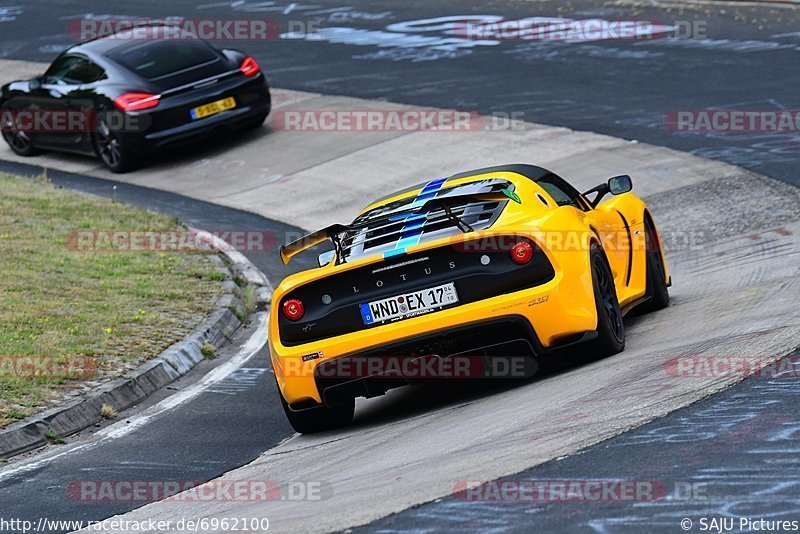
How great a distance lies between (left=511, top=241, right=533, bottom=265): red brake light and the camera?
7.45 metres

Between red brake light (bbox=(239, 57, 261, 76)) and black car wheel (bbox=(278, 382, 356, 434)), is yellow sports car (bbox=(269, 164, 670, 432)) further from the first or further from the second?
red brake light (bbox=(239, 57, 261, 76))

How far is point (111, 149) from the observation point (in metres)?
18.3

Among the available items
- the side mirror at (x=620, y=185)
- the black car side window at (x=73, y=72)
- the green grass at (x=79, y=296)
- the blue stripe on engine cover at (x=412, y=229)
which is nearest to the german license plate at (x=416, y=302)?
the blue stripe on engine cover at (x=412, y=229)

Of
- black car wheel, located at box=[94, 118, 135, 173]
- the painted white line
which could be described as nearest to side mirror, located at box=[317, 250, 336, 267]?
the painted white line

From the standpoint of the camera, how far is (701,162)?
48.7 feet

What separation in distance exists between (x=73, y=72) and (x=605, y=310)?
506 inches

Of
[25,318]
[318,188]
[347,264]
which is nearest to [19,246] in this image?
[25,318]

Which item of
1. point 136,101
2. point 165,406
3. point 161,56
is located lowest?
point 165,406

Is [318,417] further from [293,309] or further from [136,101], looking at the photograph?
[136,101]

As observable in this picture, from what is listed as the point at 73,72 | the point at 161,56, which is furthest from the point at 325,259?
the point at 73,72

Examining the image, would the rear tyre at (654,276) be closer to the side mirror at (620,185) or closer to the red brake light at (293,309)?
the side mirror at (620,185)

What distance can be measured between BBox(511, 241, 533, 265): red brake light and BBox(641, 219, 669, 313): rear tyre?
2121mm

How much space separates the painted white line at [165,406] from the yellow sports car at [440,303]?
4.22 ft

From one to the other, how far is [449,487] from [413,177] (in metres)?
10.5
